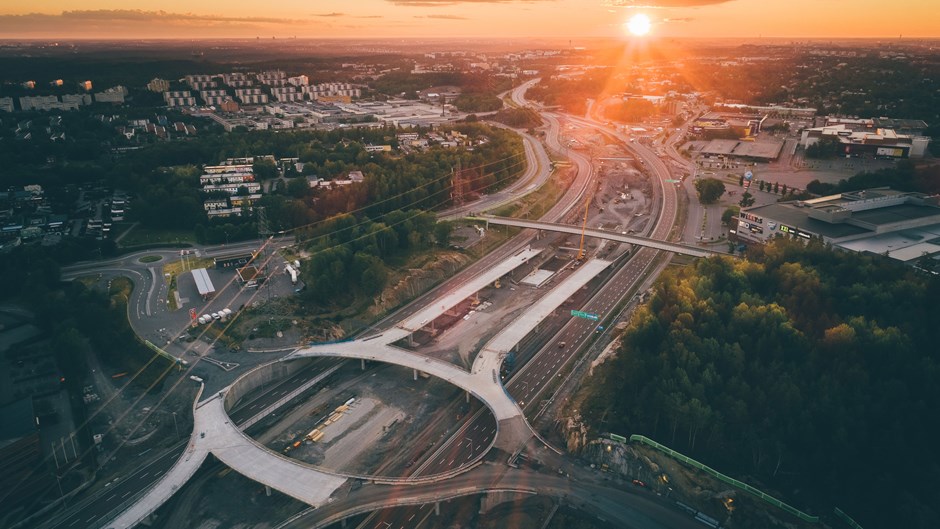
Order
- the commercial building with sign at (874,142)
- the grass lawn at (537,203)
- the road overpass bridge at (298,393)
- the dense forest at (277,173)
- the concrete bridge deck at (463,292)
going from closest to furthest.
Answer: the road overpass bridge at (298,393) → the concrete bridge deck at (463,292) → the dense forest at (277,173) → the grass lawn at (537,203) → the commercial building with sign at (874,142)

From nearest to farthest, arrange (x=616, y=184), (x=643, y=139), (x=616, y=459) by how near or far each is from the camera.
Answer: (x=616, y=459)
(x=616, y=184)
(x=643, y=139)

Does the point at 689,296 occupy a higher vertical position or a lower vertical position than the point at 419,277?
higher

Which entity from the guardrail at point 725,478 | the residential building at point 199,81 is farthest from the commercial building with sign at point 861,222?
the residential building at point 199,81

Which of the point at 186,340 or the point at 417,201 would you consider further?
the point at 417,201

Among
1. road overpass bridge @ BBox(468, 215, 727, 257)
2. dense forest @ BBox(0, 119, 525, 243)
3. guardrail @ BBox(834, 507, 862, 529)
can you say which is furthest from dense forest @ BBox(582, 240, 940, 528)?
dense forest @ BBox(0, 119, 525, 243)

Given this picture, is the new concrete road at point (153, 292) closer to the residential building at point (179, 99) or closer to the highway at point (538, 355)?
the highway at point (538, 355)

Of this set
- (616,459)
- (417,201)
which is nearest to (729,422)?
(616,459)

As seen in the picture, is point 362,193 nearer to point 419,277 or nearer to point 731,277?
point 419,277
